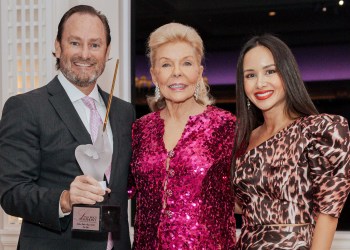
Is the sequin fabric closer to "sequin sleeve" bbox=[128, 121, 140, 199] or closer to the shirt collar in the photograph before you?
"sequin sleeve" bbox=[128, 121, 140, 199]

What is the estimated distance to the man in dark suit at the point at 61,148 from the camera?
6.24 ft

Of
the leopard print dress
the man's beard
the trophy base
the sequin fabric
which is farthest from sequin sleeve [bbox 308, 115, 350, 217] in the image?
the man's beard

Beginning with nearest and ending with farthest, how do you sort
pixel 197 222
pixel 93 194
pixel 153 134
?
pixel 93 194 < pixel 197 222 < pixel 153 134

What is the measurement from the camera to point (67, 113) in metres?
2.06

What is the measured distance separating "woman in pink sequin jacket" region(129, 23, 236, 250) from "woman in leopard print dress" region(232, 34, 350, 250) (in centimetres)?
9

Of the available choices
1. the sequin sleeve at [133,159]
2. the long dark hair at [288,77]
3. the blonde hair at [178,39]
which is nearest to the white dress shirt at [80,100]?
the sequin sleeve at [133,159]

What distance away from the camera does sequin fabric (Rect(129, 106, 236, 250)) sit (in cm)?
213

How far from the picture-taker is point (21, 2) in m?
3.45

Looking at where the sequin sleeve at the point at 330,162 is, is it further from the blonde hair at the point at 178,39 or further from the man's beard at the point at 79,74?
the man's beard at the point at 79,74

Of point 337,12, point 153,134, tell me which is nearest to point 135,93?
point 337,12

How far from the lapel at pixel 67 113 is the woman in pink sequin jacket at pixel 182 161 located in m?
0.29

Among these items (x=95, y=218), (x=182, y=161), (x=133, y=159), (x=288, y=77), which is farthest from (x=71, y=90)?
(x=288, y=77)

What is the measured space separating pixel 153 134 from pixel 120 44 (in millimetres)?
1549

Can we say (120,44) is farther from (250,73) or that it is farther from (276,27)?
(250,73)
